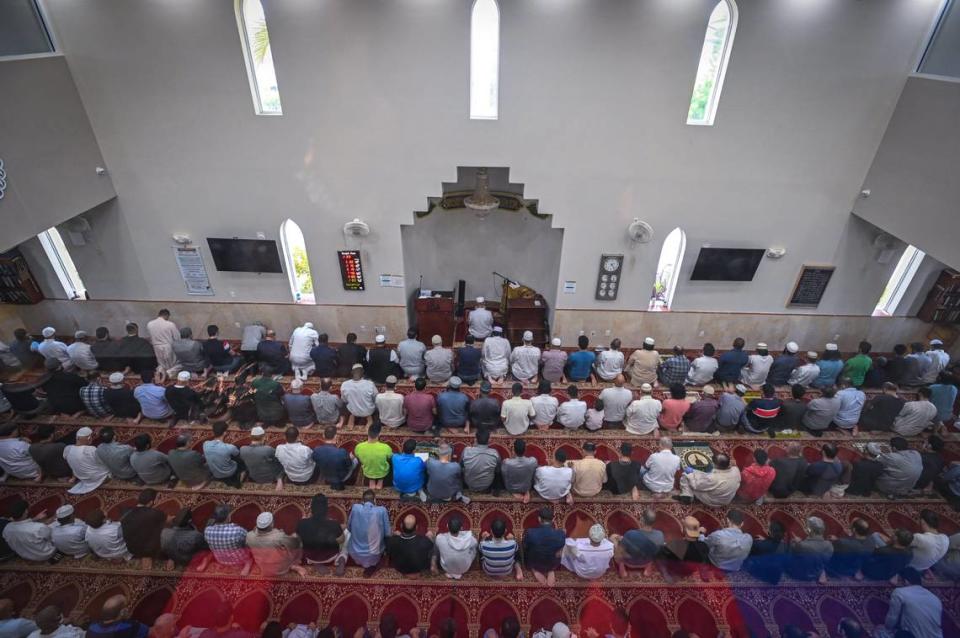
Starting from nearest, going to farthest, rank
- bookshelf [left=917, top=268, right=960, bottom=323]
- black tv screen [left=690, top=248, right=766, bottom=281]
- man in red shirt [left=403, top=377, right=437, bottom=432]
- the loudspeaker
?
man in red shirt [left=403, top=377, right=437, bottom=432], black tv screen [left=690, top=248, right=766, bottom=281], bookshelf [left=917, top=268, right=960, bottom=323], the loudspeaker

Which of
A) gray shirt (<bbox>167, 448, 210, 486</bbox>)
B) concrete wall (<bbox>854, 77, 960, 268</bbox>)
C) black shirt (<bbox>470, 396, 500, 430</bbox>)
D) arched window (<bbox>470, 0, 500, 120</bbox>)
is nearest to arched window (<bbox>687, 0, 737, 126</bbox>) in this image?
concrete wall (<bbox>854, 77, 960, 268</bbox>)

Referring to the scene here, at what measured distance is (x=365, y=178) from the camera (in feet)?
23.4

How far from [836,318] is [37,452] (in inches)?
447

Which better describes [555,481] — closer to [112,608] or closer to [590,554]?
[590,554]

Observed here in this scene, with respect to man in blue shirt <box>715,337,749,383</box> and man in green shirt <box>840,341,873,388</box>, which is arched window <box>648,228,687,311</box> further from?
man in green shirt <box>840,341,873,388</box>

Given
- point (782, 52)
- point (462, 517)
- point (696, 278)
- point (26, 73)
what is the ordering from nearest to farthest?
point (462, 517)
point (26, 73)
point (782, 52)
point (696, 278)

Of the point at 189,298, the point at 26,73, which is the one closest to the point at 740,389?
the point at 189,298

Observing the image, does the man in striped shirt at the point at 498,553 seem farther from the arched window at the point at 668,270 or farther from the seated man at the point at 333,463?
the arched window at the point at 668,270

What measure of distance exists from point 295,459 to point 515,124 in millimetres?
5094

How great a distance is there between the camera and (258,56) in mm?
6559

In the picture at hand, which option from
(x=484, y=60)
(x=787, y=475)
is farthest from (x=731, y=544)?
(x=484, y=60)

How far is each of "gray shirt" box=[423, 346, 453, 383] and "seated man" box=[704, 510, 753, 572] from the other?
3.88 metres

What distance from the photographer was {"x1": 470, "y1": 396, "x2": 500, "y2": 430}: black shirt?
19.9 ft

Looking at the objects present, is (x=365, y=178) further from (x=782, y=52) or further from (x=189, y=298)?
(x=782, y=52)
